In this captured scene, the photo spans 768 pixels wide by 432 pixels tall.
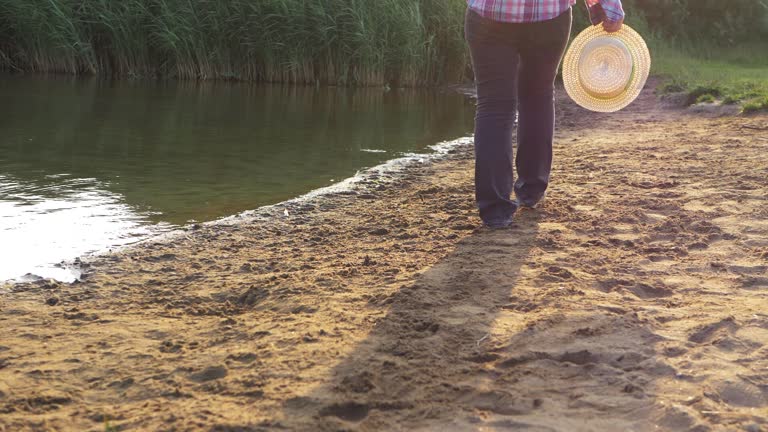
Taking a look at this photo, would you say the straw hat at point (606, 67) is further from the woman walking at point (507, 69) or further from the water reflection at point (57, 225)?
the water reflection at point (57, 225)

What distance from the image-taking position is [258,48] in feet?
49.5

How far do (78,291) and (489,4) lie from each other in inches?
85.5

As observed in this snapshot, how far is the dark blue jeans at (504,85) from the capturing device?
13.6 feet

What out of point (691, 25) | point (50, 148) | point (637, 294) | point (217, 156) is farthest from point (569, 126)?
point (691, 25)

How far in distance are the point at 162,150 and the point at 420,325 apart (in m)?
5.28

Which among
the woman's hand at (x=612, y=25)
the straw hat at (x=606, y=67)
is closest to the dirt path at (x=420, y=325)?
the straw hat at (x=606, y=67)

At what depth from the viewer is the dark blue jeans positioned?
13.6ft

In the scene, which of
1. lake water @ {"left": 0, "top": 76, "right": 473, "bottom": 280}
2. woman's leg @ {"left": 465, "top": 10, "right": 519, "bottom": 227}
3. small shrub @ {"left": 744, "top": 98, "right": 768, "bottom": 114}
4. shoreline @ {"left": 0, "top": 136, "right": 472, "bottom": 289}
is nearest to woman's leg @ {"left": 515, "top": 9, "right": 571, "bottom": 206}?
woman's leg @ {"left": 465, "top": 10, "right": 519, "bottom": 227}

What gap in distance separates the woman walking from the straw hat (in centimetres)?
16

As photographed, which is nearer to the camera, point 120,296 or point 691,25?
point 120,296

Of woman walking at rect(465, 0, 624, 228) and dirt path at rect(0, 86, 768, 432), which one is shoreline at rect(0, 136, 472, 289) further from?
woman walking at rect(465, 0, 624, 228)

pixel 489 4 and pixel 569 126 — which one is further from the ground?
pixel 489 4

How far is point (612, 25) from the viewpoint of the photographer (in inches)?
175

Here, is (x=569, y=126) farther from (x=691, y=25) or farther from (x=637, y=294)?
(x=691, y=25)
